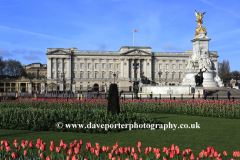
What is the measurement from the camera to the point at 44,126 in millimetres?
10391

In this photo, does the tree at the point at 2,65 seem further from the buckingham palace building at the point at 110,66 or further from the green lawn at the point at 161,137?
the green lawn at the point at 161,137

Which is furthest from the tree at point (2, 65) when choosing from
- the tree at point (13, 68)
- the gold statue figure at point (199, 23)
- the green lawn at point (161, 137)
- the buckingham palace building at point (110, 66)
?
the green lawn at point (161, 137)

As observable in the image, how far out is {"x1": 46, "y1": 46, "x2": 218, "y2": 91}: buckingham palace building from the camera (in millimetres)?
93688

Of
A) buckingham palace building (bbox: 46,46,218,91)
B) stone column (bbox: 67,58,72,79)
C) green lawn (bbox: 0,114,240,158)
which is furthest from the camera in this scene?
stone column (bbox: 67,58,72,79)

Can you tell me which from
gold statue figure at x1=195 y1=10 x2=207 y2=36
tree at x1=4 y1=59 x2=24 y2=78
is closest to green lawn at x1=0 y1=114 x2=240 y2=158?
gold statue figure at x1=195 y1=10 x2=207 y2=36

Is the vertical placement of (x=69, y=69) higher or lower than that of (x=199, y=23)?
lower

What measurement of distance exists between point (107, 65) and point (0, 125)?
284ft

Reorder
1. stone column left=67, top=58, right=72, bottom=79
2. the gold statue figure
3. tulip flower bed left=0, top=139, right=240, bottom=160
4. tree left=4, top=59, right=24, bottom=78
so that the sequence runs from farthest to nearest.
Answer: tree left=4, top=59, right=24, bottom=78, stone column left=67, top=58, right=72, bottom=79, the gold statue figure, tulip flower bed left=0, top=139, right=240, bottom=160

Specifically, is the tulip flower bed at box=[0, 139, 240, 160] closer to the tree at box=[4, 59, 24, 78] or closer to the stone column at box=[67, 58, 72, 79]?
the stone column at box=[67, 58, 72, 79]

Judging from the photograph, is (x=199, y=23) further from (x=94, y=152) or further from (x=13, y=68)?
(x=13, y=68)

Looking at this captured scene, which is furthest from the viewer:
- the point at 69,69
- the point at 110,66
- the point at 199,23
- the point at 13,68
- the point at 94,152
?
the point at 13,68

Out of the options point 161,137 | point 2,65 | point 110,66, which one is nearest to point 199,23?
point 161,137

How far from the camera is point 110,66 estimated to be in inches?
3834

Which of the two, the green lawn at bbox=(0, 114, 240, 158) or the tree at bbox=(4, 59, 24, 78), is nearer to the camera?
the green lawn at bbox=(0, 114, 240, 158)
